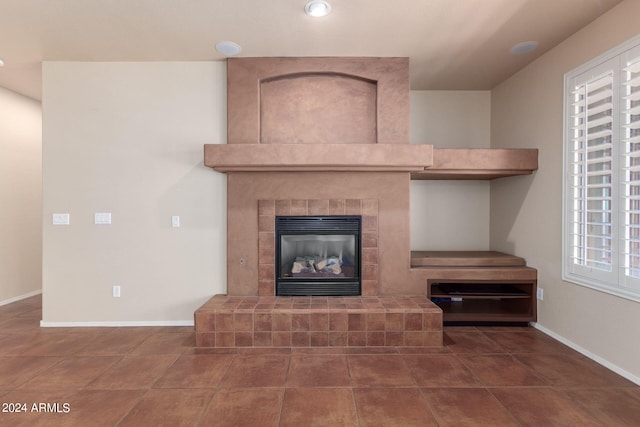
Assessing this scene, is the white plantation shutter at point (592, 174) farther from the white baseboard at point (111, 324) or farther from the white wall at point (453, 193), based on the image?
the white baseboard at point (111, 324)

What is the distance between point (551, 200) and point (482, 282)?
3.33ft

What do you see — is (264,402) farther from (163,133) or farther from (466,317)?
(163,133)

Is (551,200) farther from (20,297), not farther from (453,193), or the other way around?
(20,297)

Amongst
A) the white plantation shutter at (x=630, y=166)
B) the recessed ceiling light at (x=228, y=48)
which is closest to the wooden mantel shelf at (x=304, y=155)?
the recessed ceiling light at (x=228, y=48)

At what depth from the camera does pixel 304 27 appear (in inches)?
113

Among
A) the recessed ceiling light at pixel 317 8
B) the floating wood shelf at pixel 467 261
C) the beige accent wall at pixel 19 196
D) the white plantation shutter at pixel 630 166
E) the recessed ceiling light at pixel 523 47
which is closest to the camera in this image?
the white plantation shutter at pixel 630 166

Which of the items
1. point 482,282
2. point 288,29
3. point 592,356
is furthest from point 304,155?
point 592,356

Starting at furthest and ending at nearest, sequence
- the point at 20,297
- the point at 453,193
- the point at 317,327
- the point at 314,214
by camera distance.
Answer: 1. the point at 20,297
2. the point at 453,193
3. the point at 314,214
4. the point at 317,327

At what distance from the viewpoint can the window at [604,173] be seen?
8.02 feet

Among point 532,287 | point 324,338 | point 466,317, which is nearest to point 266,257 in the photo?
point 324,338

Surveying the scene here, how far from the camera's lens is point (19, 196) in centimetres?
457

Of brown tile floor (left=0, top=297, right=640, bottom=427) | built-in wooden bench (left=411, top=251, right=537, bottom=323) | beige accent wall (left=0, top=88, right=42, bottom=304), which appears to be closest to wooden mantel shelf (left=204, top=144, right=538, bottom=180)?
built-in wooden bench (left=411, top=251, right=537, bottom=323)

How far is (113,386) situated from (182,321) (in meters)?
1.21

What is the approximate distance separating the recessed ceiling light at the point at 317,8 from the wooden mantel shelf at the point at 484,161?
1684mm
